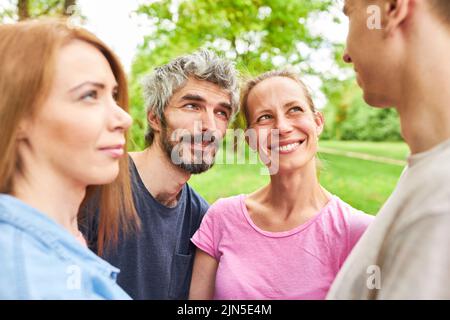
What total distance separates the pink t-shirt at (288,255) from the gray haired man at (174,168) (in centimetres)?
17

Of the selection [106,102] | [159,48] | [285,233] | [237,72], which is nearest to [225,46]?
[159,48]

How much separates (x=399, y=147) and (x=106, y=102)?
5.30 metres

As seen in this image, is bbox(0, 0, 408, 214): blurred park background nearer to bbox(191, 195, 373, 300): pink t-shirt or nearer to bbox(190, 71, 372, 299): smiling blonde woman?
bbox(190, 71, 372, 299): smiling blonde woman

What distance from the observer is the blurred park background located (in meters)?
2.10

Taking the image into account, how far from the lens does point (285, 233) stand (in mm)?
1147

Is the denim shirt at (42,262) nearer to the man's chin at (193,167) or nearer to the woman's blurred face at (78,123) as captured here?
the woman's blurred face at (78,123)

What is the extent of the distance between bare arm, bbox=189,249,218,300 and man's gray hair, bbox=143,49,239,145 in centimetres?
43

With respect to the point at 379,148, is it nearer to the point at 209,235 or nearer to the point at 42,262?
the point at 209,235

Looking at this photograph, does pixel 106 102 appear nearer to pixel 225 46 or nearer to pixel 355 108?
pixel 225 46

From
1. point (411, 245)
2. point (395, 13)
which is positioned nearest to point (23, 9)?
point (395, 13)

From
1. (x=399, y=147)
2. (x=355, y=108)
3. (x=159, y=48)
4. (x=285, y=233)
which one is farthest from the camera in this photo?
(x=399, y=147)

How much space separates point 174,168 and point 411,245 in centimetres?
90

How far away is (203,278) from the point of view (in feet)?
4.03
